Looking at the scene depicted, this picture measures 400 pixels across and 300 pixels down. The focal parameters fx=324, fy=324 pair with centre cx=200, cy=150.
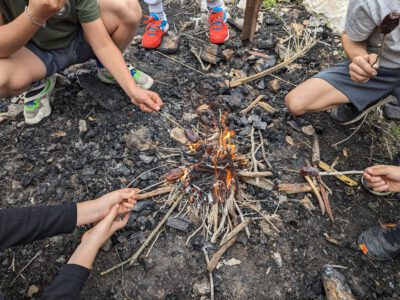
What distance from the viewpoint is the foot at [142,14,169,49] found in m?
3.49

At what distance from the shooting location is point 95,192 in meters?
2.42

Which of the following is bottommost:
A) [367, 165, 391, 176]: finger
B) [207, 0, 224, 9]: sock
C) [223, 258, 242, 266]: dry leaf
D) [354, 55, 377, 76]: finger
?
[223, 258, 242, 266]: dry leaf

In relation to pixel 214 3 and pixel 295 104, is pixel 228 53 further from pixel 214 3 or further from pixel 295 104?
pixel 295 104

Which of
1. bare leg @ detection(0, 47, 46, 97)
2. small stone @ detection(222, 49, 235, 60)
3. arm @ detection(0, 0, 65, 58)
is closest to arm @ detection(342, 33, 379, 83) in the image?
small stone @ detection(222, 49, 235, 60)

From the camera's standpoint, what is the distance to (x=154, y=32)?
352 cm

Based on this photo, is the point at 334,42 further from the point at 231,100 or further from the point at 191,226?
the point at 191,226

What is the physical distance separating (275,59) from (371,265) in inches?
87.2

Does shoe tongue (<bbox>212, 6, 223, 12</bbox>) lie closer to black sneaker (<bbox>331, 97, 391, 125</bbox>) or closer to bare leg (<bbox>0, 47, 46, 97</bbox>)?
black sneaker (<bbox>331, 97, 391, 125</bbox>)

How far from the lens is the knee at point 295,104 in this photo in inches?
110

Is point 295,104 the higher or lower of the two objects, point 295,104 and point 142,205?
the higher

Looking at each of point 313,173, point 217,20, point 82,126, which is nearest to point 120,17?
point 82,126

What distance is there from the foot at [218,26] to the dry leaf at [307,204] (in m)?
2.01

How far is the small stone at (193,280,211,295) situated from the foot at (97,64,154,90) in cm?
183

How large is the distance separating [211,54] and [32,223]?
7.78ft
